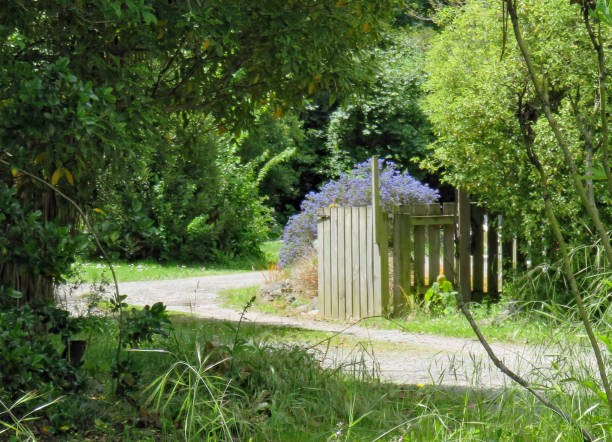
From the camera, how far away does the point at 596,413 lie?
2834 mm

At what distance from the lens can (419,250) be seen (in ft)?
28.2

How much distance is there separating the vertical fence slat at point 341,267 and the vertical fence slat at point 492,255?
1.76m

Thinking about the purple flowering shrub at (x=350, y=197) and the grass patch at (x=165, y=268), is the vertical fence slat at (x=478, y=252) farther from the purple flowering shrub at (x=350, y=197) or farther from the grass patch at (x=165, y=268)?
the grass patch at (x=165, y=268)

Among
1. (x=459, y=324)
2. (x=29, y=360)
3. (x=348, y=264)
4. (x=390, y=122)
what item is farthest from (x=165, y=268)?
(x=29, y=360)

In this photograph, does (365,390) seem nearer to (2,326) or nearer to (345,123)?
(2,326)

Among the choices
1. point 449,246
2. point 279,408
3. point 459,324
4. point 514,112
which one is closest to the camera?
point 279,408

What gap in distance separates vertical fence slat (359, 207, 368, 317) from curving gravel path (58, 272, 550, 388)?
342 mm

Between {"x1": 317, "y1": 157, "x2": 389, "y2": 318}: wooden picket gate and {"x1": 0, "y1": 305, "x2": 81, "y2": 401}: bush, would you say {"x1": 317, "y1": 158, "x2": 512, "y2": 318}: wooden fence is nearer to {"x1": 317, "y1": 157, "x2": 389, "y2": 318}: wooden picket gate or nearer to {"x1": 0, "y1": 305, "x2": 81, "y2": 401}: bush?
{"x1": 317, "y1": 157, "x2": 389, "y2": 318}: wooden picket gate

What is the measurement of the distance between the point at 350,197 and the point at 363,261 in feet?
5.40

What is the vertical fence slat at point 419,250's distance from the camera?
855 cm

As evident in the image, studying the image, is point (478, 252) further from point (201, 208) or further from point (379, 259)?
point (201, 208)

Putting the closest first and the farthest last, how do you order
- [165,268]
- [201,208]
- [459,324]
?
[459,324], [165,268], [201,208]

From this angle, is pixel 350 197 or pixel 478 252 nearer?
pixel 478 252

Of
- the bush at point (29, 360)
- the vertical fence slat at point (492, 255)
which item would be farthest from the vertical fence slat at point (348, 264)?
the bush at point (29, 360)
